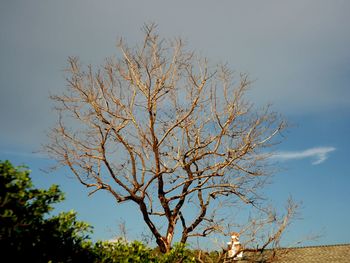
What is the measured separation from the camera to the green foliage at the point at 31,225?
5.92 metres

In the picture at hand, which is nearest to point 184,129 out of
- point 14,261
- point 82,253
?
point 82,253

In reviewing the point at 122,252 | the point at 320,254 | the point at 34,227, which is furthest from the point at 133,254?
the point at 320,254

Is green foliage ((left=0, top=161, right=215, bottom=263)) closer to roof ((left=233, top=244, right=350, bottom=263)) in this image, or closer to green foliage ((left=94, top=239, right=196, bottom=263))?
green foliage ((left=94, top=239, right=196, bottom=263))

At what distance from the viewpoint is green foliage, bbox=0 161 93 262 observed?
5.92m

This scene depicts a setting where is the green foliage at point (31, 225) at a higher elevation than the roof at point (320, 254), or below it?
below

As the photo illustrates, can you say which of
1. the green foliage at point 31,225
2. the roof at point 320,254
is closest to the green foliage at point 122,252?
the green foliage at point 31,225

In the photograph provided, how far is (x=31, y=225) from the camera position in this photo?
6.38 m

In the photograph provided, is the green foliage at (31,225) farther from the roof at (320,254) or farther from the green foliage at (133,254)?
the roof at (320,254)

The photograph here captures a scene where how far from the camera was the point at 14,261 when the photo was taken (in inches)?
242

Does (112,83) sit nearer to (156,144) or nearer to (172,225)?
(156,144)

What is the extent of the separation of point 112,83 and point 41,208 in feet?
43.3

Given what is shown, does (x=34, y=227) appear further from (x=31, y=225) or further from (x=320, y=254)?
(x=320, y=254)

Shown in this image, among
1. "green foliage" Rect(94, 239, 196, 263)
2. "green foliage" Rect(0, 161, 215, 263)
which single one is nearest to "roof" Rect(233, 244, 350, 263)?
"green foliage" Rect(94, 239, 196, 263)

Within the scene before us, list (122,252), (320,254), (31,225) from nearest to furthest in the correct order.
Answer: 1. (31,225)
2. (122,252)
3. (320,254)
